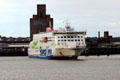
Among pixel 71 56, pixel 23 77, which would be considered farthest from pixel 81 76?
pixel 71 56

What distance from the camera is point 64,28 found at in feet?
368

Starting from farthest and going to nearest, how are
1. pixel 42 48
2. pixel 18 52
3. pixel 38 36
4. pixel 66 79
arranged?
pixel 18 52
pixel 38 36
pixel 42 48
pixel 66 79

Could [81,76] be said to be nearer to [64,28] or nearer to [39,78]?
[39,78]

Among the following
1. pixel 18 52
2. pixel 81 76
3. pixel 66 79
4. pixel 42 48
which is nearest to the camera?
pixel 66 79

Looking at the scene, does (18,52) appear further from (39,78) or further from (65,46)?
(39,78)

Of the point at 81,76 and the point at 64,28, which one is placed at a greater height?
the point at 64,28

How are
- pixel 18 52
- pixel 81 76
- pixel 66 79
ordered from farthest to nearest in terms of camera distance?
1. pixel 18 52
2. pixel 81 76
3. pixel 66 79

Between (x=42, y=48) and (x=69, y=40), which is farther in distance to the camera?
(x=42, y=48)

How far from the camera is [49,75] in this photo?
69.3 meters

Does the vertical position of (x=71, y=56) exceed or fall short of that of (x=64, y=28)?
it falls short

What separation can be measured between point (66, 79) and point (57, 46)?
43912 mm

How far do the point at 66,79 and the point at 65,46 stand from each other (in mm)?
43824

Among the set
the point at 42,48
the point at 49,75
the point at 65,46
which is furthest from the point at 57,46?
the point at 49,75

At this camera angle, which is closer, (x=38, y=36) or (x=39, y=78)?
(x=39, y=78)
